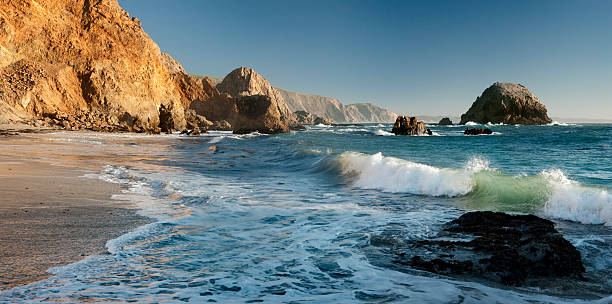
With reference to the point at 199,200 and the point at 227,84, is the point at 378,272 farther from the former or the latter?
the point at 227,84

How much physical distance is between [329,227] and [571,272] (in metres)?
3.33

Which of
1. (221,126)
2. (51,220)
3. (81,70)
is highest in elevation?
(81,70)

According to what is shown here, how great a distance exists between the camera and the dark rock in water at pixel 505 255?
3.84m

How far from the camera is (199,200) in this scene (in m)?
7.69

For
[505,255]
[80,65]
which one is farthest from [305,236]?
[80,65]

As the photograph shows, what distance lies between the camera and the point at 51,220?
5148 millimetres

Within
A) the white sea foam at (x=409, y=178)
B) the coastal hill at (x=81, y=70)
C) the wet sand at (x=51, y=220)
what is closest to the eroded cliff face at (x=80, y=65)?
the coastal hill at (x=81, y=70)

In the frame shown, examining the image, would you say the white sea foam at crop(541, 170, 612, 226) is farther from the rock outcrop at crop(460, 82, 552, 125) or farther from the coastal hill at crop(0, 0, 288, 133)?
the rock outcrop at crop(460, 82, 552, 125)

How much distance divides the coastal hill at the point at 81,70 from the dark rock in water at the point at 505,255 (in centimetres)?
3926

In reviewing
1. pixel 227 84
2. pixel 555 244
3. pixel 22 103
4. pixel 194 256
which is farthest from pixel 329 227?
pixel 227 84

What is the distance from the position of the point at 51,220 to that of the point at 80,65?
1854 inches

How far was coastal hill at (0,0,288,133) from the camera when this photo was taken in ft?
118

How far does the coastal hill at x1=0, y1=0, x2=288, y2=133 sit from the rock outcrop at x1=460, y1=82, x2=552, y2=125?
3822 inches

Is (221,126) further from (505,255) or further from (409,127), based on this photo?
(505,255)
